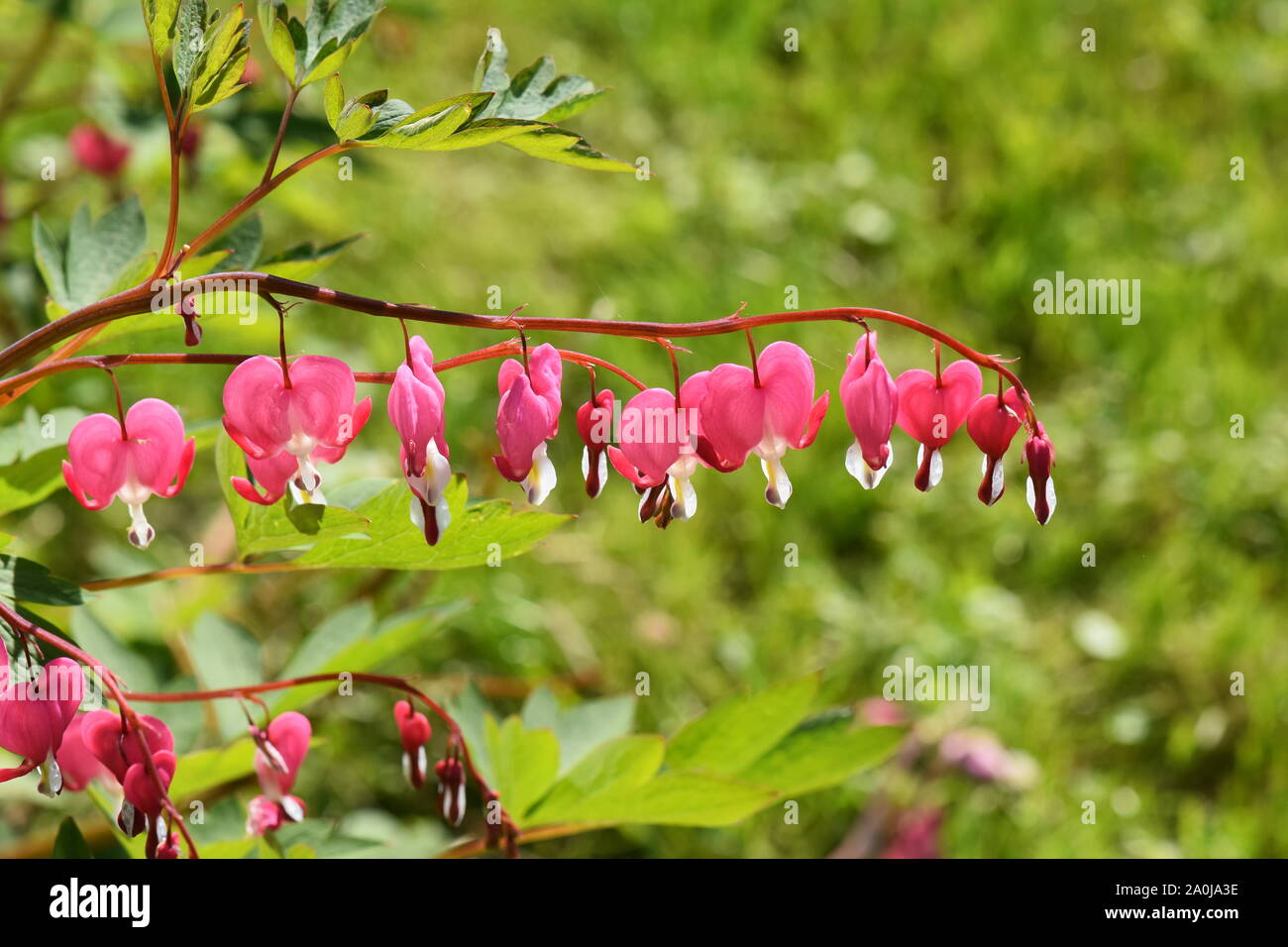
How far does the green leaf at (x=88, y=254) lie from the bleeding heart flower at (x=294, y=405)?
284 mm

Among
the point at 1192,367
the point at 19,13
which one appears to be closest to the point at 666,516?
the point at 19,13

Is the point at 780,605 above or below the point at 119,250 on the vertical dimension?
below

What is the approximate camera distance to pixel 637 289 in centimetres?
279

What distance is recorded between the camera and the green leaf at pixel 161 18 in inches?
26.7

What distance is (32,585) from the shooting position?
706 mm

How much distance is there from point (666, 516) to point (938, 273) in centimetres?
216

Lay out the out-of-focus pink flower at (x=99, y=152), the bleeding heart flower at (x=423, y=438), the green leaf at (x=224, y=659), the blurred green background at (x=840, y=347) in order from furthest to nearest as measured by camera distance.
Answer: the blurred green background at (x=840, y=347) → the out-of-focus pink flower at (x=99, y=152) → the green leaf at (x=224, y=659) → the bleeding heart flower at (x=423, y=438)

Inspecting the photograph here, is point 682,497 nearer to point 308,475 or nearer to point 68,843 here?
point 308,475

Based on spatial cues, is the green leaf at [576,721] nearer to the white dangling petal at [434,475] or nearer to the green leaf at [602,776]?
the green leaf at [602,776]

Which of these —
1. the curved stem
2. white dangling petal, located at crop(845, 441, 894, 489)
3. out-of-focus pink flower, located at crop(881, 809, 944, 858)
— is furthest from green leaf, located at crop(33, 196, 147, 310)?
out-of-focus pink flower, located at crop(881, 809, 944, 858)

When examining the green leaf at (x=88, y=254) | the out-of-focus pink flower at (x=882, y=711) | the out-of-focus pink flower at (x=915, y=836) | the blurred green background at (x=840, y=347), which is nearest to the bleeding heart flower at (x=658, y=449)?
the green leaf at (x=88, y=254)

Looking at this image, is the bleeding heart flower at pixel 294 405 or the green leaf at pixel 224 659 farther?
the green leaf at pixel 224 659

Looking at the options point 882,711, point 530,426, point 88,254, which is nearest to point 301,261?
point 88,254

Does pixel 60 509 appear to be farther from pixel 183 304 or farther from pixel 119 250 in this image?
pixel 183 304
